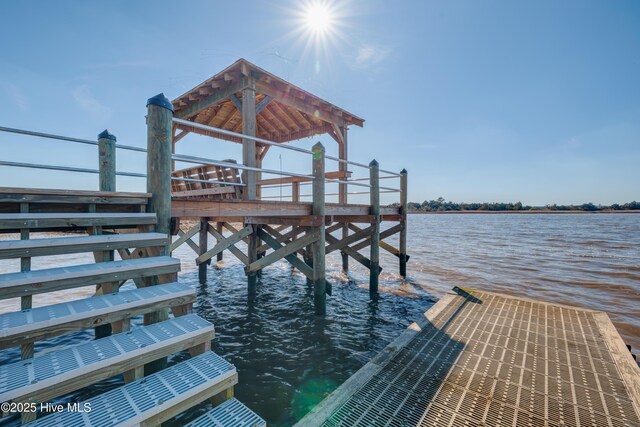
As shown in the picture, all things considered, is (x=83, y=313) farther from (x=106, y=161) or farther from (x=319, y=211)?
(x=319, y=211)

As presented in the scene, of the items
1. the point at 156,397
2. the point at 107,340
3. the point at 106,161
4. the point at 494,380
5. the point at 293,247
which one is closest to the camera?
the point at 156,397

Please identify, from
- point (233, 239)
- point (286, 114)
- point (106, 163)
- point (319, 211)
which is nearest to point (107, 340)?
point (106, 163)

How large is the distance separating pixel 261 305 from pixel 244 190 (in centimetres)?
289

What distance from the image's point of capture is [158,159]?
9.86ft

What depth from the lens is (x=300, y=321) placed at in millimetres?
5945

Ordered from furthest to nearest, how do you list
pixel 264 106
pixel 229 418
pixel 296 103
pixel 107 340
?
1. pixel 296 103
2. pixel 264 106
3. pixel 107 340
4. pixel 229 418

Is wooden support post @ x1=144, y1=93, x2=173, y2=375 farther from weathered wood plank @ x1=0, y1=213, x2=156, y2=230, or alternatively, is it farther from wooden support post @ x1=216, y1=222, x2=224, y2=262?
wooden support post @ x1=216, y1=222, x2=224, y2=262

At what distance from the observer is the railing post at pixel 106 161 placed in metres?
4.77

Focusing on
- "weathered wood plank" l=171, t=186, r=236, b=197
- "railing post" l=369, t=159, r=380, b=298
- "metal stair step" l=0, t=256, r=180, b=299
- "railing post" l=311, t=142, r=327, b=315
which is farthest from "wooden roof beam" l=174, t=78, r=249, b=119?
"metal stair step" l=0, t=256, r=180, b=299

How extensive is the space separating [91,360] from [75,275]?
0.75 metres

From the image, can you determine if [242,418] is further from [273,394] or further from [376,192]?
[376,192]

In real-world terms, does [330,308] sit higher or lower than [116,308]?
lower

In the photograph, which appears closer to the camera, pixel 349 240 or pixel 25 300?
pixel 25 300

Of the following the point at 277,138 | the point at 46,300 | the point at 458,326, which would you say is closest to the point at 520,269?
the point at 458,326
